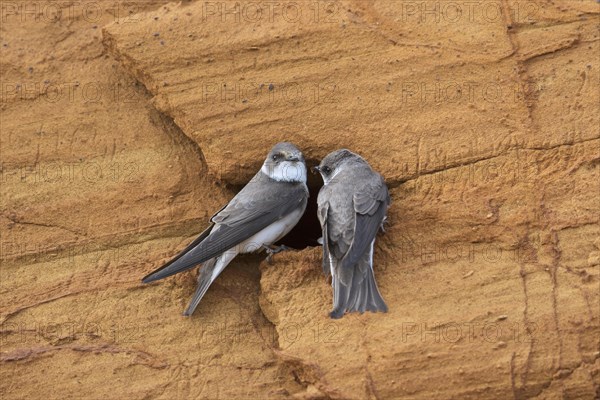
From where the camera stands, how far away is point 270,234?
5.95 m

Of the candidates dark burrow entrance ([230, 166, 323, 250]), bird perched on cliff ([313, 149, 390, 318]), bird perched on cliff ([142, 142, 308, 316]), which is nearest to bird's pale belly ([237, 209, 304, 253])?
bird perched on cliff ([142, 142, 308, 316])

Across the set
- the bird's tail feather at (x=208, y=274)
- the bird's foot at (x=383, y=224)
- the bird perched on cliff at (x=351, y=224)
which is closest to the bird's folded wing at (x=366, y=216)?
the bird perched on cliff at (x=351, y=224)

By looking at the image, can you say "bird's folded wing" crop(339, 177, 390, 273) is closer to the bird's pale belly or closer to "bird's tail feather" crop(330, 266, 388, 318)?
"bird's tail feather" crop(330, 266, 388, 318)

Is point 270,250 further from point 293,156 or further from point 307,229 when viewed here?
point 307,229

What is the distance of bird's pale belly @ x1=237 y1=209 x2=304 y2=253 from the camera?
588 cm

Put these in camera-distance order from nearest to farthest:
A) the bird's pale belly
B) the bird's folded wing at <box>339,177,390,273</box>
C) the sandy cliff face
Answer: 1. the sandy cliff face
2. the bird's folded wing at <box>339,177,390,273</box>
3. the bird's pale belly

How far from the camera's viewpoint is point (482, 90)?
19.6 feet

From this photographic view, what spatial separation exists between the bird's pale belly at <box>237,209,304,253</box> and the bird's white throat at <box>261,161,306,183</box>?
21 cm

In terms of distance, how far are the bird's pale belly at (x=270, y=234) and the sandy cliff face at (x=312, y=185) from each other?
183 mm

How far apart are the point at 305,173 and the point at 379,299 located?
4.22ft

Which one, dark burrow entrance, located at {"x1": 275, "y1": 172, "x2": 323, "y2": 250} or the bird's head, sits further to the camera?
dark burrow entrance, located at {"x1": 275, "y1": 172, "x2": 323, "y2": 250}

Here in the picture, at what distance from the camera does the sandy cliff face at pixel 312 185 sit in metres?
5.14

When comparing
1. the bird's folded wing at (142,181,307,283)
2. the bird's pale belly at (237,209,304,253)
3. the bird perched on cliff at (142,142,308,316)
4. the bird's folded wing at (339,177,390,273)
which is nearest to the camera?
the bird's folded wing at (339,177,390,273)

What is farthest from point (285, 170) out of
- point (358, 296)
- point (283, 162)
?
point (358, 296)
